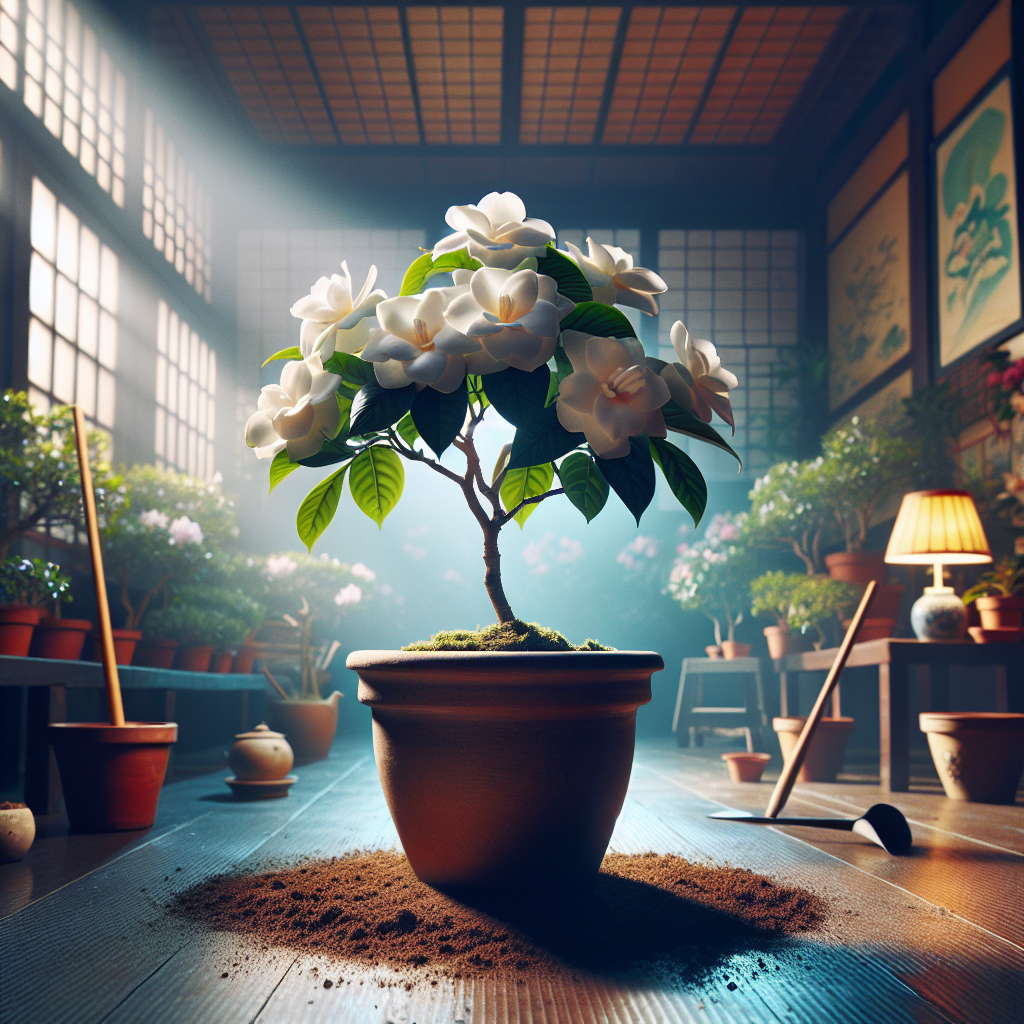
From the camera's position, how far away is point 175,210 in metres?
5.21

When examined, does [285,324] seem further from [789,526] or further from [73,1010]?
[73,1010]

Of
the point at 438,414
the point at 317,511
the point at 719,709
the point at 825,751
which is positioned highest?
the point at 438,414

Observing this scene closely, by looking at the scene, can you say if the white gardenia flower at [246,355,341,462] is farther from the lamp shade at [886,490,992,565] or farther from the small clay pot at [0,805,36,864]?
the lamp shade at [886,490,992,565]

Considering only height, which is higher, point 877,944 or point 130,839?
point 877,944

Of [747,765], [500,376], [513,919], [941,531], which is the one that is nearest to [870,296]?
[941,531]

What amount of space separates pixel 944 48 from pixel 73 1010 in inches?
200

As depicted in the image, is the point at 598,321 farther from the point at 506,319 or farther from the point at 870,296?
the point at 870,296

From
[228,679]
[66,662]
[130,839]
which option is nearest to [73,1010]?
[130,839]

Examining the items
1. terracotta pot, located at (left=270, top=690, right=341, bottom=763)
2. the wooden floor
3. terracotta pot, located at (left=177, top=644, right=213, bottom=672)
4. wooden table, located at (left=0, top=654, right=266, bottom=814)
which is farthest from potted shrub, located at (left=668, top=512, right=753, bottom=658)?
wooden table, located at (left=0, top=654, right=266, bottom=814)

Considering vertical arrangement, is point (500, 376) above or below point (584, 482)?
above

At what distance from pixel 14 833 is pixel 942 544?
103 inches

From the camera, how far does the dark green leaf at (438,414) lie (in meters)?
0.94

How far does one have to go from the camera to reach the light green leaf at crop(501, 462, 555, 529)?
1.20 metres

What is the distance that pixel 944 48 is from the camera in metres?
4.17
